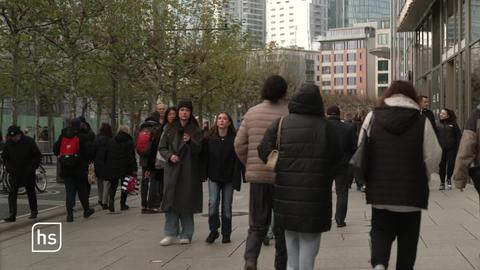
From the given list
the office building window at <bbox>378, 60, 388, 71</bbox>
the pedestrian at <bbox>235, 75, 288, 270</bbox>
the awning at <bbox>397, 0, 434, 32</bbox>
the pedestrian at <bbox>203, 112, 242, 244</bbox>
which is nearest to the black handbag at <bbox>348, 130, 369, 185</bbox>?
the pedestrian at <bbox>235, 75, 288, 270</bbox>

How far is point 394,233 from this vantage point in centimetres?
572

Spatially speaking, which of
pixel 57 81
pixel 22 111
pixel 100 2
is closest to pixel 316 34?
pixel 22 111

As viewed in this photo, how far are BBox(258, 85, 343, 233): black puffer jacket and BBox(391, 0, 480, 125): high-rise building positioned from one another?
1326 cm

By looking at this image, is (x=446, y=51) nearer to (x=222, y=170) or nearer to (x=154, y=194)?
(x=154, y=194)

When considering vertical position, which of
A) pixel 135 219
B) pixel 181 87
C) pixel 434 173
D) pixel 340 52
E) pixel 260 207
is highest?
pixel 340 52

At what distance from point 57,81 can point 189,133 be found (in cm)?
2853

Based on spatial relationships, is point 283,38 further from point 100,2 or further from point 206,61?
point 100,2

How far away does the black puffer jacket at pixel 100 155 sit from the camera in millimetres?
13828

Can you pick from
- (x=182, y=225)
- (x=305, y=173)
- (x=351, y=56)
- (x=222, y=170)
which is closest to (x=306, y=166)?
(x=305, y=173)

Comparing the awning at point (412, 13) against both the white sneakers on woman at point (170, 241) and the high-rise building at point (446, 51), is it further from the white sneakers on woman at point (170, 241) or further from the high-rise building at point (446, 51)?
the white sneakers on woman at point (170, 241)

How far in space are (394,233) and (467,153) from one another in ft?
5.19

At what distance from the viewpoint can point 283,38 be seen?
178 m

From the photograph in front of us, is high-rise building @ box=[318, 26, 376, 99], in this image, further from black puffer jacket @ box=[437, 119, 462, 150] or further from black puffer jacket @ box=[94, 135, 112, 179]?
black puffer jacket @ box=[94, 135, 112, 179]

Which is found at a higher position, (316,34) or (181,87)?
(316,34)
